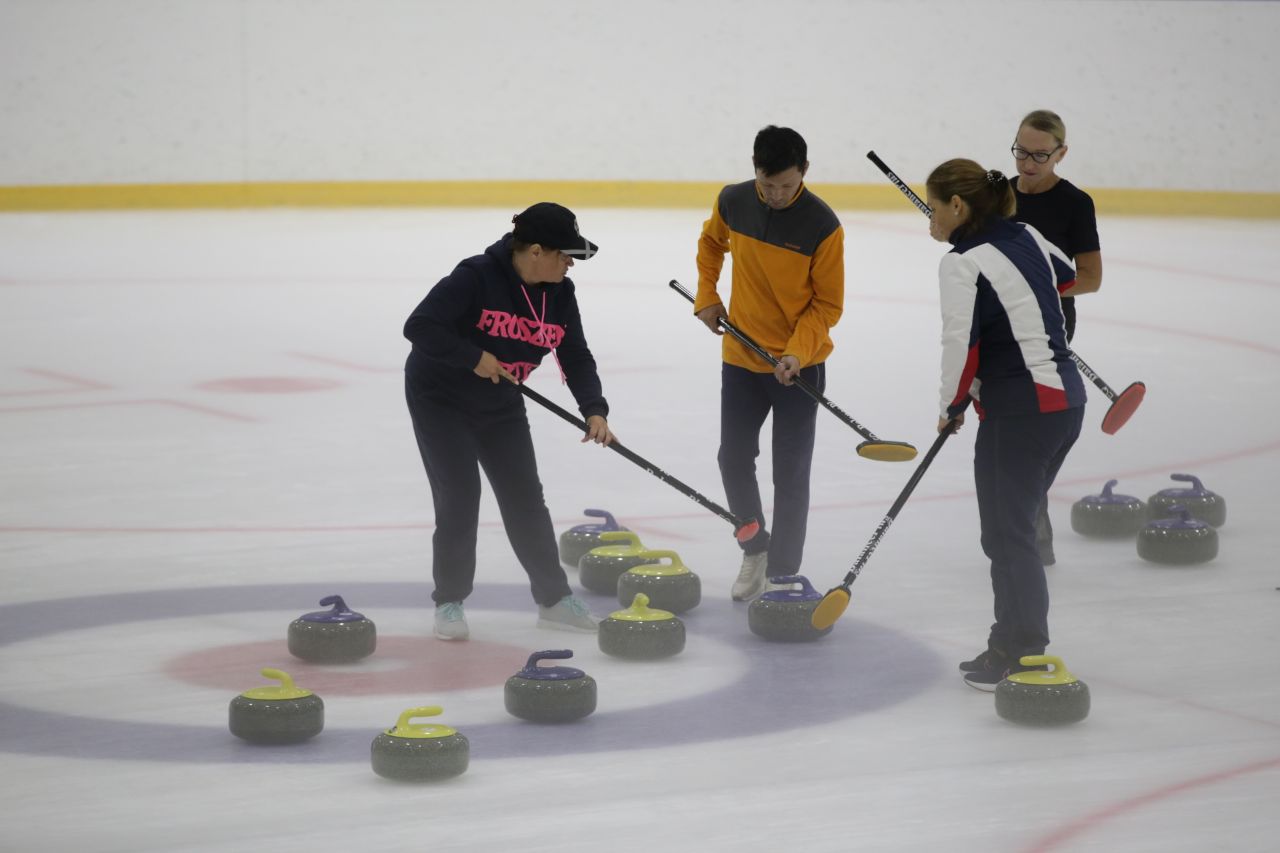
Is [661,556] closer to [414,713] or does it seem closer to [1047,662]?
[1047,662]

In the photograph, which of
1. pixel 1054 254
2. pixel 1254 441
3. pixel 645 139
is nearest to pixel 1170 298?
pixel 1254 441

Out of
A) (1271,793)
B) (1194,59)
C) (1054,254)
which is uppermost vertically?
(1194,59)

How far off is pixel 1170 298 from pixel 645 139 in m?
5.69

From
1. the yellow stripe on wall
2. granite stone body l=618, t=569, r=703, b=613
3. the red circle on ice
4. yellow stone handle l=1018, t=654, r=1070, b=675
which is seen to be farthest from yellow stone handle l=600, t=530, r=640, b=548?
the yellow stripe on wall

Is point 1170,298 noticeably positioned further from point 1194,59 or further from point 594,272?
point 1194,59

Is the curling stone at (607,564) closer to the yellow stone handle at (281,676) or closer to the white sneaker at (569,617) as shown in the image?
the white sneaker at (569,617)

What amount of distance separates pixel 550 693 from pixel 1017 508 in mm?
1090

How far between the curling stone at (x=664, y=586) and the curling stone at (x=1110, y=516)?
1.49 metres

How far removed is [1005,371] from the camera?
13.8ft

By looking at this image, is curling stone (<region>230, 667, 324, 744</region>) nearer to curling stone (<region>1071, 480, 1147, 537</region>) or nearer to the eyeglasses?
the eyeglasses

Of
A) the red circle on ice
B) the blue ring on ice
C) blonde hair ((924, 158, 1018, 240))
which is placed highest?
blonde hair ((924, 158, 1018, 240))

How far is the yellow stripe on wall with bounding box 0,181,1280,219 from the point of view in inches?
613

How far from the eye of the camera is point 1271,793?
358 cm

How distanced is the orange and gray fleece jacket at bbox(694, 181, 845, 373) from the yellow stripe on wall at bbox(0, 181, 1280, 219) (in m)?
10.9
